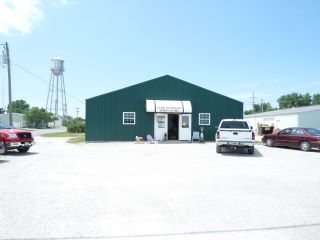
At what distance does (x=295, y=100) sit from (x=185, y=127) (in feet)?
251

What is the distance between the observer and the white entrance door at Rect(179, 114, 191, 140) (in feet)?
91.1

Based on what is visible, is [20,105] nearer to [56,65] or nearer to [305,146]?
[56,65]

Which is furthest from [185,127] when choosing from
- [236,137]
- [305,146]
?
[236,137]

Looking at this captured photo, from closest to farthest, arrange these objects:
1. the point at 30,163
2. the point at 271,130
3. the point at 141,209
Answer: the point at 141,209
the point at 30,163
the point at 271,130

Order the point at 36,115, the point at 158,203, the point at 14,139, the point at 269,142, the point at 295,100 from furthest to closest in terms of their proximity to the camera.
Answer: the point at 295,100
the point at 36,115
the point at 269,142
the point at 14,139
the point at 158,203

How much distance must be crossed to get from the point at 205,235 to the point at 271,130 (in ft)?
123

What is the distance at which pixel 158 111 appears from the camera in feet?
87.1

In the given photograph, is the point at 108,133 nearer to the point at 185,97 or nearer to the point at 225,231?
the point at 185,97

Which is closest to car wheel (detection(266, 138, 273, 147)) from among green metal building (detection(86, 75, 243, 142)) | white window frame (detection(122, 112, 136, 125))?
green metal building (detection(86, 75, 243, 142))

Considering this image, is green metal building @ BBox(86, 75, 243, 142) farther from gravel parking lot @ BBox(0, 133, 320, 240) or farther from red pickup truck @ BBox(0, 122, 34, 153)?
gravel parking lot @ BBox(0, 133, 320, 240)

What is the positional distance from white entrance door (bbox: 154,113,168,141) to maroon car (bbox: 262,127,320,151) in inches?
344

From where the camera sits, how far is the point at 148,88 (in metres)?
27.7

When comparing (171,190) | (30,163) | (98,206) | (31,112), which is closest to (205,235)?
(98,206)

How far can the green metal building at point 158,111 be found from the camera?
26.6 metres
